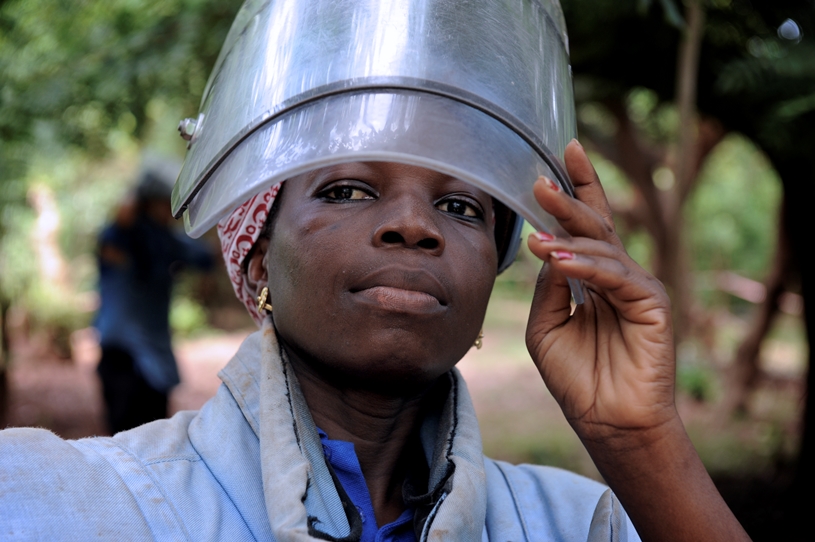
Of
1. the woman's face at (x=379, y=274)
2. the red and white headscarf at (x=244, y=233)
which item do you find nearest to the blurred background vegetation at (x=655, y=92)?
the woman's face at (x=379, y=274)

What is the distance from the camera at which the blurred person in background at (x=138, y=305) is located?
15.9 ft

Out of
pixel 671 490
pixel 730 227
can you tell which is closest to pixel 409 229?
pixel 671 490

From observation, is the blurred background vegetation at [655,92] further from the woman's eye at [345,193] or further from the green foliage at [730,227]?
the green foliage at [730,227]

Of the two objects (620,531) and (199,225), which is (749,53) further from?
(199,225)

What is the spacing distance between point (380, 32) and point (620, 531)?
972mm

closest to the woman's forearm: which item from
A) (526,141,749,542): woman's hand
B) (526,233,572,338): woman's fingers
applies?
(526,141,749,542): woman's hand

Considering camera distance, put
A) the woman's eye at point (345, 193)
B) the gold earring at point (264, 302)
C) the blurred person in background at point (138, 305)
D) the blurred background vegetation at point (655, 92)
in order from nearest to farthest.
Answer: the woman's eye at point (345, 193) < the gold earring at point (264, 302) < the blurred background vegetation at point (655, 92) < the blurred person in background at point (138, 305)

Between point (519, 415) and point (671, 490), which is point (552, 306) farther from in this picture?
point (519, 415)

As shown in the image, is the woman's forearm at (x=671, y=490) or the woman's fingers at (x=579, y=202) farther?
the woman's forearm at (x=671, y=490)

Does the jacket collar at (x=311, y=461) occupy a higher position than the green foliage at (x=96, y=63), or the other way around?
the green foliage at (x=96, y=63)

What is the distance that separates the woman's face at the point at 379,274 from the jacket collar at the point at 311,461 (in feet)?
0.30

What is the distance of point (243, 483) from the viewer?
125 cm

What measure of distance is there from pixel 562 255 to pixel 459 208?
33 cm

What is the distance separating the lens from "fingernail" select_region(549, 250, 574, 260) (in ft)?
3.65
